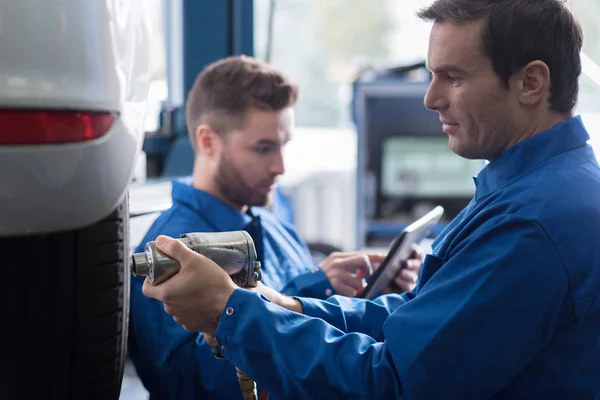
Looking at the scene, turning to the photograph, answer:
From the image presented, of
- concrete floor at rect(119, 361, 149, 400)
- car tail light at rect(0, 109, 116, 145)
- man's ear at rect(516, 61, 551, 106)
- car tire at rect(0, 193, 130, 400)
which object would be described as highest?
man's ear at rect(516, 61, 551, 106)

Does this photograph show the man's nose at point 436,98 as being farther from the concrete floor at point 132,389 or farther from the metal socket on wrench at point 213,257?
the concrete floor at point 132,389

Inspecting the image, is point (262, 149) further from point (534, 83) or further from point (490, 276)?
point (490, 276)

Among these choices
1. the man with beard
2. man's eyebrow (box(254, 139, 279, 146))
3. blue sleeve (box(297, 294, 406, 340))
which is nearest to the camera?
blue sleeve (box(297, 294, 406, 340))

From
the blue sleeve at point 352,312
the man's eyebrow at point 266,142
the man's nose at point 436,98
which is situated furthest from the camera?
the man's eyebrow at point 266,142

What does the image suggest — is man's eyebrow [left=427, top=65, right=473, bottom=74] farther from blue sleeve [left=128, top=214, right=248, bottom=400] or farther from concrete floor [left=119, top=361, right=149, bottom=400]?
concrete floor [left=119, top=361, right=149, bottom=400]

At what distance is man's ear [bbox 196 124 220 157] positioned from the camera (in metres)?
1.99

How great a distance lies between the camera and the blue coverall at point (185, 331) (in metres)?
1.51

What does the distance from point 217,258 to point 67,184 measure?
0.29m

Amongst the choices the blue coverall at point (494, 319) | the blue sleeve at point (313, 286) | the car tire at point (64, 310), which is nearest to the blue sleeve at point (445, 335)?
the blue coverall at point (494, 319)

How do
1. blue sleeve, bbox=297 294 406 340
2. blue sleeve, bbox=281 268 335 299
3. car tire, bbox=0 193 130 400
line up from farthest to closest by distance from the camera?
1. blue sleeve, bbox=281 268 335 299
2. blue sleeve, bbox=297 294 406 340
3. car tire, bbox=0 193 130 400

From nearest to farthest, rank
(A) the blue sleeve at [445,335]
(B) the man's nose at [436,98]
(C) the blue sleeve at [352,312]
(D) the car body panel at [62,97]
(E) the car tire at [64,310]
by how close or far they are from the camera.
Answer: (D) the car body panel at [62,97] → (A) the blue sleeve at [445,335] → (E) the car tire at [64,310] → (B) the man's nose at [436,98] → (C) the blue sleeve at [352,312]

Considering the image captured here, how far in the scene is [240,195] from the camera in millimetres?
1953

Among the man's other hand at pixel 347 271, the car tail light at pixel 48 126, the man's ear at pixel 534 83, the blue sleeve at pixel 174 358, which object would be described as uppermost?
the man's ear at pixel 534 83

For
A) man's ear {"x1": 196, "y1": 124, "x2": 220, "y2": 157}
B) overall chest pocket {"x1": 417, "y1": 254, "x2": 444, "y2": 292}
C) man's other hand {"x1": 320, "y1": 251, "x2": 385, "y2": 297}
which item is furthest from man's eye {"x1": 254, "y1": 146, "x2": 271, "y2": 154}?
overall chest pocket {"x1": 417, "y1": 254, "x2": 444, "y2": 292}
